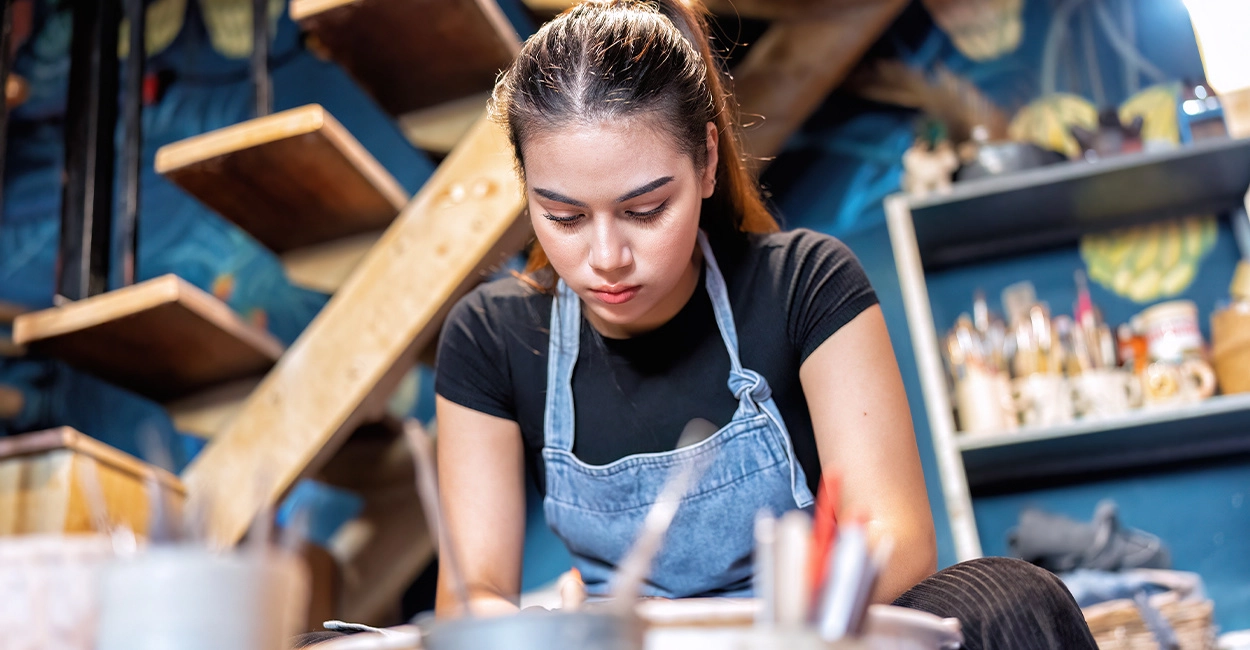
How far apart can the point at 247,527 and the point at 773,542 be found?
1.53 meters

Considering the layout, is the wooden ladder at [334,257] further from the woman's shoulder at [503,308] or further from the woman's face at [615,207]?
the woman's face at [615,207]

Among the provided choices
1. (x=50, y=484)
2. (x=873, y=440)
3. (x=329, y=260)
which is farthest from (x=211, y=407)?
(x=873, y=440)

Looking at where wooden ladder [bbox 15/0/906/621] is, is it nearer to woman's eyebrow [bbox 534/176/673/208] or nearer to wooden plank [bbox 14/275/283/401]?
wooden plank [bbox 14/275/283/401]

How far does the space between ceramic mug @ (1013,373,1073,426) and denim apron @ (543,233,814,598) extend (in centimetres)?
103

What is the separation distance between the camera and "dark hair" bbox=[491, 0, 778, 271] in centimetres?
122

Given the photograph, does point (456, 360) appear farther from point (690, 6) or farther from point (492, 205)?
point (690, 6)

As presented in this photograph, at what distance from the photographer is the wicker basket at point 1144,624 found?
71.1 inches

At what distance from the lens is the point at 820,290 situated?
4.32 feet

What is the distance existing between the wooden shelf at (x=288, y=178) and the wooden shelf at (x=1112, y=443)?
1245mm

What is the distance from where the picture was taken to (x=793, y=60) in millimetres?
2402

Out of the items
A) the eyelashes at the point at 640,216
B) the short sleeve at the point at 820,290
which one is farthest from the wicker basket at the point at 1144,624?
the eyelashes at the point at 640,216

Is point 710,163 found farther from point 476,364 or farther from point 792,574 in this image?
point 792,574

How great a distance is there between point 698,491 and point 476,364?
341mm

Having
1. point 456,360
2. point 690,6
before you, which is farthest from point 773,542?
point 690,6
